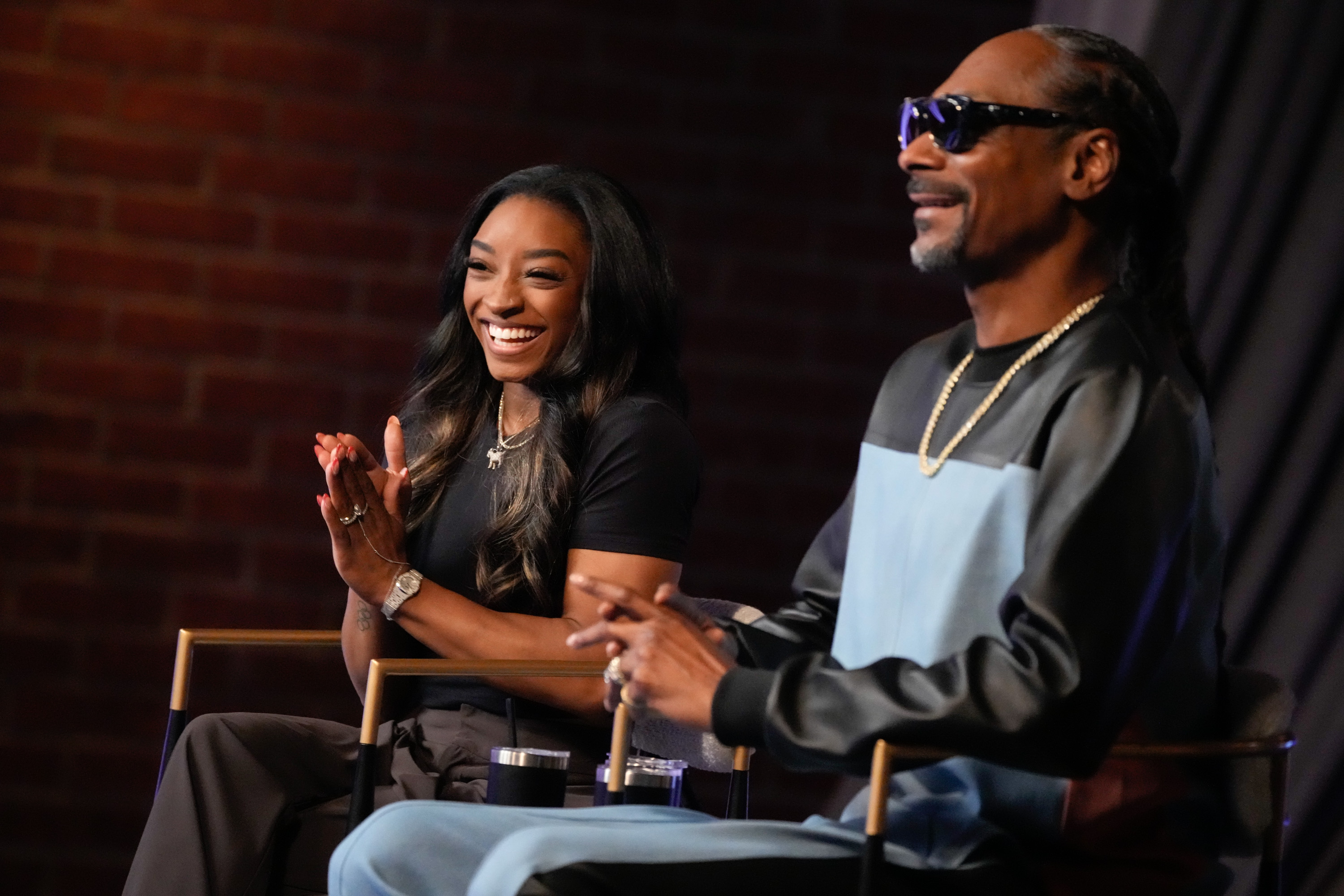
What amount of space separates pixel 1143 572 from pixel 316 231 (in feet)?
8.50

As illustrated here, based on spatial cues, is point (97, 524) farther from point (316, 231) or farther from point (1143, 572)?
point (1143, 572)

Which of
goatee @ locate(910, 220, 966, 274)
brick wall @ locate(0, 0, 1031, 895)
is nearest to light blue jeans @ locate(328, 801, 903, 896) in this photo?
goatee @ locate(910, 220, 966, 274)

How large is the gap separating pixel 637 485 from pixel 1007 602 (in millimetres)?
988

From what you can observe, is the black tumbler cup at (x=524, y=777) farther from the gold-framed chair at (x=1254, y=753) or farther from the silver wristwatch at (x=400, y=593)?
the gold-framed chair at (x=1254, y=753)

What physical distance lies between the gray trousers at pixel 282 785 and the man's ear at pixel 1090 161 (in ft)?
3.74

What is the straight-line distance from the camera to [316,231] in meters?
3.69

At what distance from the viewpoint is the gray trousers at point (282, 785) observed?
221cm

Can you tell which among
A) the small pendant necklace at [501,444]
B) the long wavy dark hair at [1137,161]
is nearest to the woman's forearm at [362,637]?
the small pendant necklace at [501,444]

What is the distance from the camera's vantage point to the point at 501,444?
8.69 feet

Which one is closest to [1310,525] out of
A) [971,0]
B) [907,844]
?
[907,844]

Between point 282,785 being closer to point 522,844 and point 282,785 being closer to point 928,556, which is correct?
point 522,844

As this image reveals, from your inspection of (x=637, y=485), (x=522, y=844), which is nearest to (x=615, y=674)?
(x=522, y=844)

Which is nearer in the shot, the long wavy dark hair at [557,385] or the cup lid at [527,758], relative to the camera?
the cup lid at [527,758]

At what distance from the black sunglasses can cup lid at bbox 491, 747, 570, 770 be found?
0.95 metres
